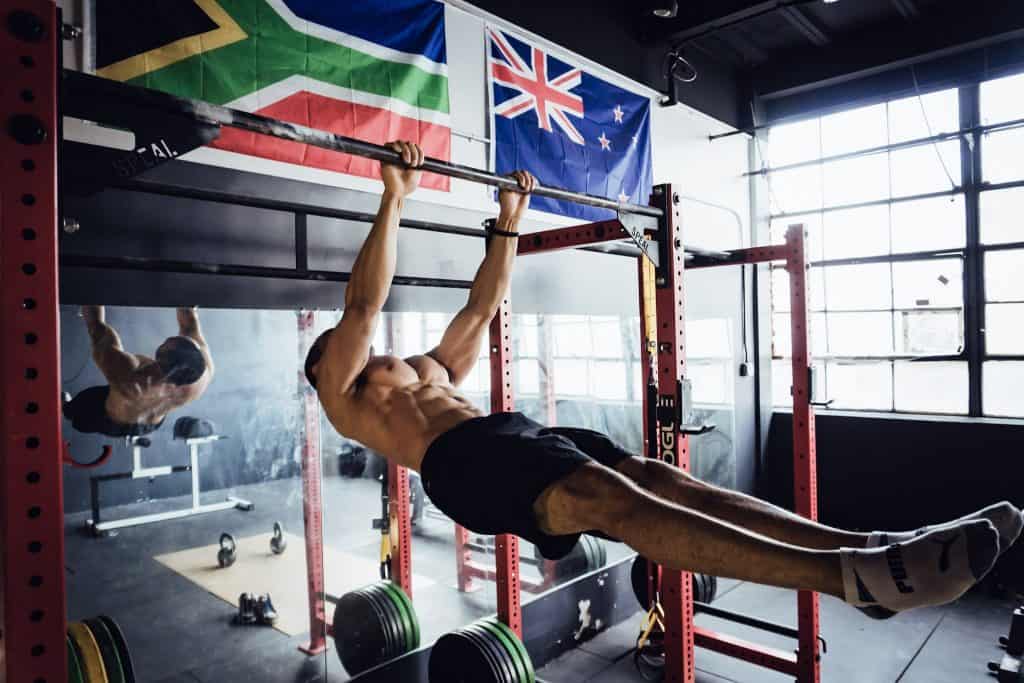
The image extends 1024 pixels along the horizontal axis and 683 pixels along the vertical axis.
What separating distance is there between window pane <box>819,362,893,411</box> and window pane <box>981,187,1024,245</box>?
4.18 ft

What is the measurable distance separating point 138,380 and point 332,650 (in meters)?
1.54

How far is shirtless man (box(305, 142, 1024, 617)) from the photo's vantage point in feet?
4.42

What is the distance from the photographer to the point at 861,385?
226 inches

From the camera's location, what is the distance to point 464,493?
5.94 feet

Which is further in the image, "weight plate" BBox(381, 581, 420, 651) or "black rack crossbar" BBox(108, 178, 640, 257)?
"weight plate" BBox(381, 581, 420, 651)

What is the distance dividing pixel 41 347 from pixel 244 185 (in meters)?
1.64

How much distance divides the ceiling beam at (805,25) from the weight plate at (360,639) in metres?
4.84

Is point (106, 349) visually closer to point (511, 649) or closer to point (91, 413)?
point (91, 413)

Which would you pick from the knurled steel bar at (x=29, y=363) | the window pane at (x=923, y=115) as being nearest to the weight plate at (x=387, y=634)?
the knurled steel bar at (x=29, y=363)

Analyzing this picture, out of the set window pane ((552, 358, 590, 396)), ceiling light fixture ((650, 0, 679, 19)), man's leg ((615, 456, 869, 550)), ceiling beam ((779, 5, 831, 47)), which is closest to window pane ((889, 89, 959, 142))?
ceiling beam ((779, 5, 831, 47))

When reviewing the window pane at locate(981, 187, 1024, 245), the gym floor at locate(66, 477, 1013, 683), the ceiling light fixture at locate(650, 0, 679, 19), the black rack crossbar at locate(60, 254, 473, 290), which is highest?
the ceiling light fixture at locate(650, 0, 679, 19)

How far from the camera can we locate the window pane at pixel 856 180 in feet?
18.5

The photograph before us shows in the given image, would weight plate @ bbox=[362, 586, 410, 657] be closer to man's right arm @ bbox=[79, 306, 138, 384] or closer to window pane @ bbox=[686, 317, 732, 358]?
man's right arm @ bbox=[79, 306, 138, 384]

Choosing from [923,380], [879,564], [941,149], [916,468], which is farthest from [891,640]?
[941,149]
